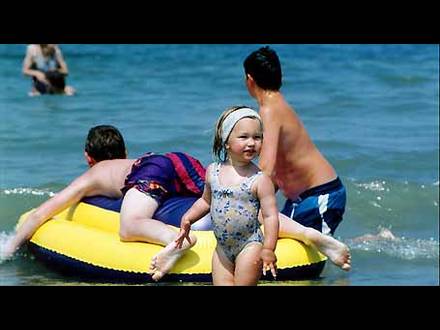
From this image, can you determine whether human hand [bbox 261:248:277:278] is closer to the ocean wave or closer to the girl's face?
the girl's face

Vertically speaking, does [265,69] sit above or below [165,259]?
above

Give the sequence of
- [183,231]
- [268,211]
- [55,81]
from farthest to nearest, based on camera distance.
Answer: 1. [55,81]
2. [183,231]
3. [268,211]

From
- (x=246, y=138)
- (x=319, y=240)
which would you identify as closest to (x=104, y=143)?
(x=319, y=240)

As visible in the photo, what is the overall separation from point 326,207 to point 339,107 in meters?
7.49

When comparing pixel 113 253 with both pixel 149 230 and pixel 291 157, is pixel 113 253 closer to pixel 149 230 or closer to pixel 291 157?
pixel 149 230

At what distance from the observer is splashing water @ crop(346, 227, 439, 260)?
7.45m

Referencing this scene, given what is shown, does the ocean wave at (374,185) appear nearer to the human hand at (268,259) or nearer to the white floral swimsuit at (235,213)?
the white floral swimsuit at (235,213)

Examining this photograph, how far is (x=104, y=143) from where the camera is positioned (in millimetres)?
6559

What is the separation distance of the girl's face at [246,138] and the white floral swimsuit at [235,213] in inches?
5.3

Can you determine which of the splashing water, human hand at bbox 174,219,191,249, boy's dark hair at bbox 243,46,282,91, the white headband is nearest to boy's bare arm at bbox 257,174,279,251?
the white headband

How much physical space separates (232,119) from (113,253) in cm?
133
